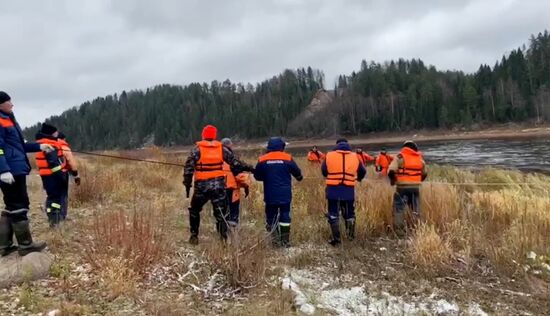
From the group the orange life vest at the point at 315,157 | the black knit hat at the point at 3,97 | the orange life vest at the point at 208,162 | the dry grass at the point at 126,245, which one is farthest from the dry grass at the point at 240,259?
the orange life vest at the point at 315,157

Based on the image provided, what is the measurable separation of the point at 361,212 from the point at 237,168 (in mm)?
2239

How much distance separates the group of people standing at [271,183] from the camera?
6.31m

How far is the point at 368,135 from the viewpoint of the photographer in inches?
3241

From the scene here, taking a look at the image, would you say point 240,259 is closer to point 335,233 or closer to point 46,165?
point 335,233

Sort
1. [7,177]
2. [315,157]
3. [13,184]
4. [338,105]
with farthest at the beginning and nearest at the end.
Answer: [338,105], [315,157], [13,184], [7,177]

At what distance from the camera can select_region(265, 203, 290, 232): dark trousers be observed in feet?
22.5

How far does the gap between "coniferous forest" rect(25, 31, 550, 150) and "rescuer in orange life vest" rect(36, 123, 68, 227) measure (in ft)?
231

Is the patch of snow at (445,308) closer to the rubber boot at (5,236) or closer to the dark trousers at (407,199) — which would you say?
the dark trousers at (407,199)

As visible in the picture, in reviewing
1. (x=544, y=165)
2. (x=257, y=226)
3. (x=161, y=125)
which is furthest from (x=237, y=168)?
(x=161, y=125)

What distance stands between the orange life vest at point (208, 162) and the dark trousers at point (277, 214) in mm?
1152

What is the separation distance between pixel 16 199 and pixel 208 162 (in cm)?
236

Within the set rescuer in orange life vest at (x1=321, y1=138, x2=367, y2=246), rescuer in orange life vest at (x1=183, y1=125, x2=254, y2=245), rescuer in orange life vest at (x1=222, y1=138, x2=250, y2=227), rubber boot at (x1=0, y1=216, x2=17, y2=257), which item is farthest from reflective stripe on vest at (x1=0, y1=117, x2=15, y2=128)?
rescuer in orange life vest at (x1=321, y1=138, x2=367, y2=246)

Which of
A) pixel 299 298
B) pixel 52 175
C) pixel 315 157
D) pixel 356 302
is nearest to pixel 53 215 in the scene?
pixel 52 175

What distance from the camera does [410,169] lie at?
796cm
